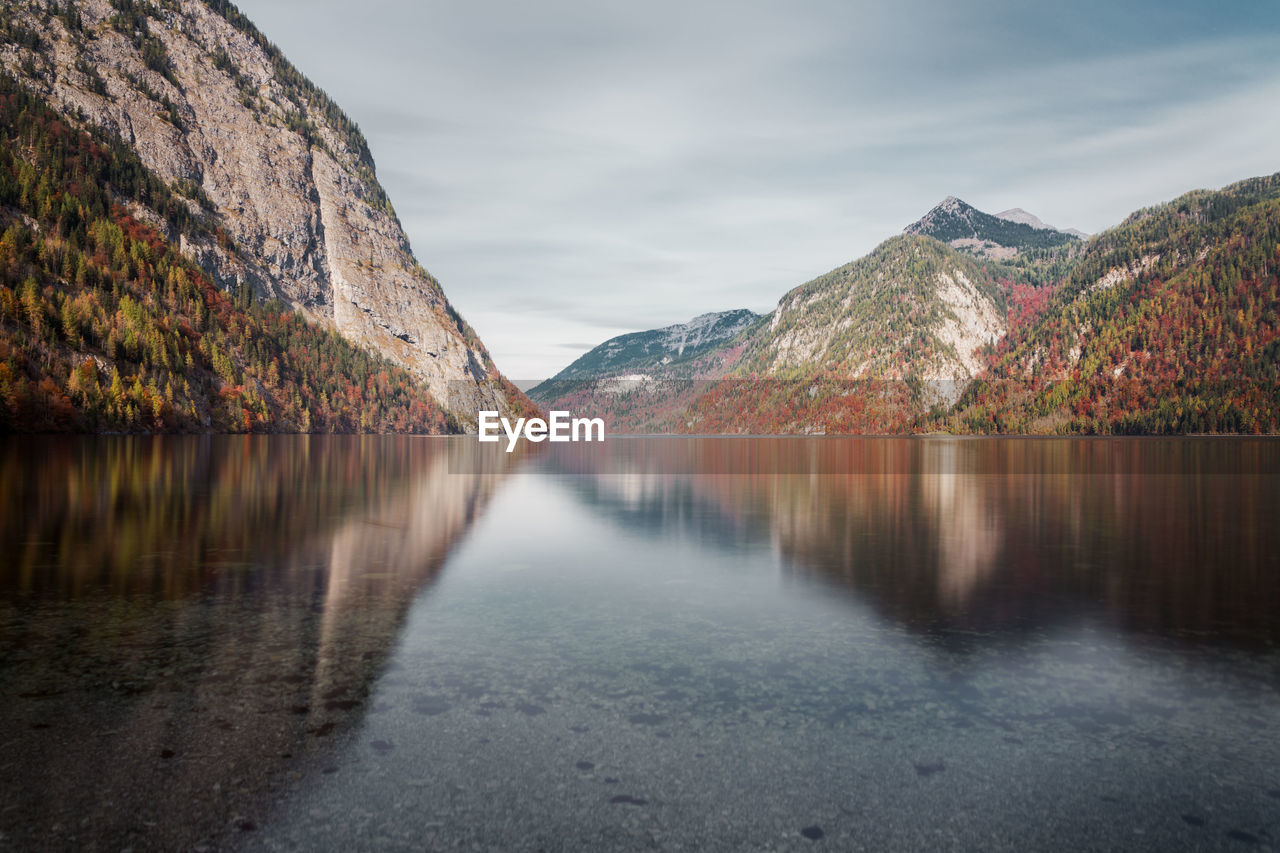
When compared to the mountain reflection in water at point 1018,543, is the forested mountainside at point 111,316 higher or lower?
higher

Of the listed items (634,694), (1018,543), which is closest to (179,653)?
(634,694)

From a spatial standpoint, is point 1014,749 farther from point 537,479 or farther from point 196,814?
point 537,479

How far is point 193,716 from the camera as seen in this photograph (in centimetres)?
738

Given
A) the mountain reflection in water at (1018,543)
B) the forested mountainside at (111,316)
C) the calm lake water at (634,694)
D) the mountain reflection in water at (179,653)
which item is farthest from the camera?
the forested mountainside at (111,316)

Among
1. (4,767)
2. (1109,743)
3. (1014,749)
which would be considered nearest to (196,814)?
(4,767)

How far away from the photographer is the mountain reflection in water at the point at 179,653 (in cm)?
577

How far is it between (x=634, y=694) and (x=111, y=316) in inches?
5949

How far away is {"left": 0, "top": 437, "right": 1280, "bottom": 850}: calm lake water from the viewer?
18.3 feet

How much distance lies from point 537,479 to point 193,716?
3851 cm

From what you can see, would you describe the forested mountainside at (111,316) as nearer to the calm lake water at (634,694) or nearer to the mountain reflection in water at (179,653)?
the mountain reflection in water at (179,653)

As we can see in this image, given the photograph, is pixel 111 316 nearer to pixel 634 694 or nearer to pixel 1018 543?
pixel 1018 543

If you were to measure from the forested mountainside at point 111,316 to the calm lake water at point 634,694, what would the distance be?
105508mm

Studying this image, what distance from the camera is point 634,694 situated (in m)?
8.23

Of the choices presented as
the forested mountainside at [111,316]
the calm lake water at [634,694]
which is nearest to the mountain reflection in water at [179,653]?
the calm lake water at [634,694]
